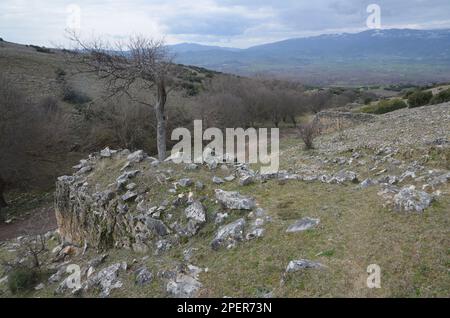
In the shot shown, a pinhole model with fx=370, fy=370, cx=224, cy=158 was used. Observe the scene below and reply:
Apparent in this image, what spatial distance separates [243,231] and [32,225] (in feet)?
48.6

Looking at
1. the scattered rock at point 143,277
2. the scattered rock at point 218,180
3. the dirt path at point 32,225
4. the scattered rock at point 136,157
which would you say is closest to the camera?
the scattered rock at point 143,277

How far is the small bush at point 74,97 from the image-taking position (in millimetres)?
42875

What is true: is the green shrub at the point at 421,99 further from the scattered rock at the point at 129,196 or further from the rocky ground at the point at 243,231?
the scattered rock at the point at 129,196

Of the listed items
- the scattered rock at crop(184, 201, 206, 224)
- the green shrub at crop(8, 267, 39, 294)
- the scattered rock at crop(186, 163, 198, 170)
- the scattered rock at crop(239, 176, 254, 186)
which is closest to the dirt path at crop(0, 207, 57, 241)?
the green shrub at crop(8, 267, 39, 294)

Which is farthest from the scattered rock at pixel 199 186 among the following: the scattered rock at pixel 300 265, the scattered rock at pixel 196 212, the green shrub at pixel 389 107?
the green shrub at pixel 389 107

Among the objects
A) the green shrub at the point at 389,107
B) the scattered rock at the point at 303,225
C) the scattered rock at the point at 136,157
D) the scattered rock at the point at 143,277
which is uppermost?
the green shrub at the point at 389,107

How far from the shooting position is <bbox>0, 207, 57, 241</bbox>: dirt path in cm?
1765

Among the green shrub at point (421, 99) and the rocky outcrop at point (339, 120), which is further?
the green shrub at point (421, 99)

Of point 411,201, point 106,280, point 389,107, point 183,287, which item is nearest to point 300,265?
point 183,287

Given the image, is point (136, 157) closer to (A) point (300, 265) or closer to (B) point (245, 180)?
(B) point (245, 180)

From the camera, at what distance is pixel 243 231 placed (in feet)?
26.9

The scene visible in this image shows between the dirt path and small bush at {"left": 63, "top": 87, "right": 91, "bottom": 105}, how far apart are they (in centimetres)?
2434

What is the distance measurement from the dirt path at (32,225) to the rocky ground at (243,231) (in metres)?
3.75
